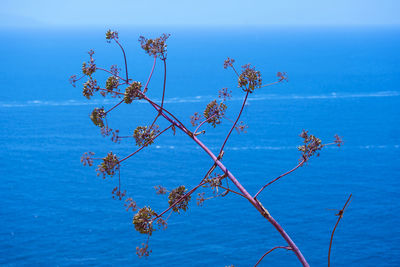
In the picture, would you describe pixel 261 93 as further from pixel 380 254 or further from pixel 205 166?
pixel 380 254

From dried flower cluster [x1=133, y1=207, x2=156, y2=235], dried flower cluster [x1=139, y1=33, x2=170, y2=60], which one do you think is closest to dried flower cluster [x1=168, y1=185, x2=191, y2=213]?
dried flower cluster [x1=133, y1=207, x2=156, y2=235]

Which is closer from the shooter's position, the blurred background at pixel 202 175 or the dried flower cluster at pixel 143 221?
Result: the dried flower cluster at pixel 143 221

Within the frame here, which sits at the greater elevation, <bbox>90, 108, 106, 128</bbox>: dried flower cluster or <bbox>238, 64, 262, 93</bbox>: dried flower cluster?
<bbox>238, 64, 262, 93</bbox>: dried flower cluster

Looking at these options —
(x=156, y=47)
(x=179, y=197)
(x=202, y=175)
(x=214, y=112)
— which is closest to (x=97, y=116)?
(x=156, y=47)

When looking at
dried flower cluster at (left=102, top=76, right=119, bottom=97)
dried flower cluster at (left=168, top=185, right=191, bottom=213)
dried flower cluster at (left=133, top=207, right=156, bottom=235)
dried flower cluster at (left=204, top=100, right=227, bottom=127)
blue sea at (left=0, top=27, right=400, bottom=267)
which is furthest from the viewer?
blue sea at (left=0, top=27, right=400, bottom=267)

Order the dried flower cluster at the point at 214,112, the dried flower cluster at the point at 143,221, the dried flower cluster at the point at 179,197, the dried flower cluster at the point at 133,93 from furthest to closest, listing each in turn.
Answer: the dried flower cluster at the point at 214,112
the dried flower cluster at the point at 179,197
the dried flower cluster at the point at 133,93
the dried flower cluster at the point at 143,221

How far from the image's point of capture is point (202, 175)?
2406 inches

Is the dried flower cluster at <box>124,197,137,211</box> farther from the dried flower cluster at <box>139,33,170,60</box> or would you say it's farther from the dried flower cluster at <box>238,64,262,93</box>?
the dried flower cluster at <box>238,64,262,93</box>

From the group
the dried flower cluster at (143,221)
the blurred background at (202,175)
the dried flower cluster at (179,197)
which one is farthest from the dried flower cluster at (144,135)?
the blurred background at (202,175)

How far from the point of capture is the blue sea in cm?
4947

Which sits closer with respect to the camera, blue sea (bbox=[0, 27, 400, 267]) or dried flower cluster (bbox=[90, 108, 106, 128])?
dried flower cluster (bbox=[90, 108, 106, 128])

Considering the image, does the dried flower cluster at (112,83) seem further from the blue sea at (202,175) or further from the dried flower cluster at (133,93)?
the blue sea at (202,175)

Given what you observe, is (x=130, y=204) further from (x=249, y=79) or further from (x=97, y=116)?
(x=249, y=79)

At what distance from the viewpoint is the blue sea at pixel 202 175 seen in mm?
49469
